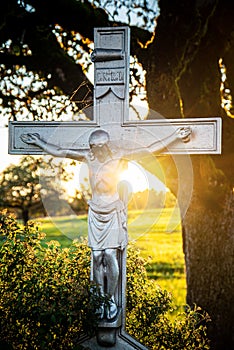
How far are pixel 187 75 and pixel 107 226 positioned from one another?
3.12 metres

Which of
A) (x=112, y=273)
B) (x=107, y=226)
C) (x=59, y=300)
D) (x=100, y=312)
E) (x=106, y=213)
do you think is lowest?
(x=100, y=312)

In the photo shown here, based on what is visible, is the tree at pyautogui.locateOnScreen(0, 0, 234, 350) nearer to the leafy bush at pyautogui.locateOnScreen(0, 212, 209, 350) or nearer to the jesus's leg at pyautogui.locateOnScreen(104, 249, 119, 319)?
the leafy bush at pyautogui.locateOnScreen(0, 212, 209, 350)

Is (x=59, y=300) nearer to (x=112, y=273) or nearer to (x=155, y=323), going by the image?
(x=112, y=273)

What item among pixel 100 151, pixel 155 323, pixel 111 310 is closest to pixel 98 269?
pixel 111 310

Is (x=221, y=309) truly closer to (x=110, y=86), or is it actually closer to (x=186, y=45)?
(x=186, y=45)

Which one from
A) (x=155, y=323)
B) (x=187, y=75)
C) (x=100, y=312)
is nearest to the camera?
(x=100, y=312)

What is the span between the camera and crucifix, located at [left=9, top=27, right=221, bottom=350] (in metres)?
5.38

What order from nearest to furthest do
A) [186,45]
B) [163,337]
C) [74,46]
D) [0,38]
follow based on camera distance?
[163,337] < [186,45] < [0,38] < [74,46]

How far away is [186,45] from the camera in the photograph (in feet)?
25.7

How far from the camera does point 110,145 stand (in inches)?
219

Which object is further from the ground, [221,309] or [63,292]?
[63,292]

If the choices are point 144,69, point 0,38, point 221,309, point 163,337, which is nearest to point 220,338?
point 221,309

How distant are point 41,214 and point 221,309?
17.9m

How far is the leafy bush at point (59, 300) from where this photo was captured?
5121 millimetres
